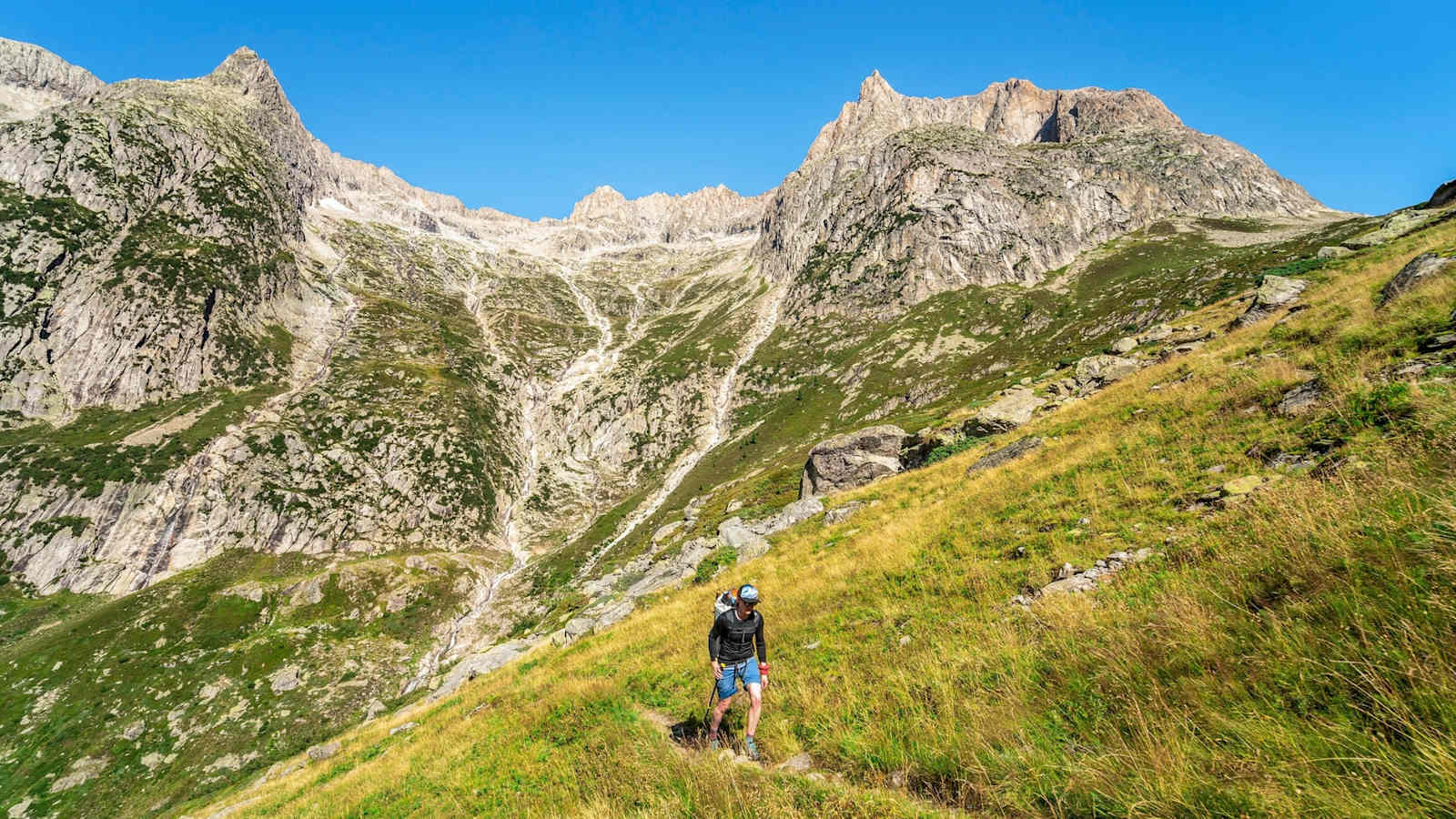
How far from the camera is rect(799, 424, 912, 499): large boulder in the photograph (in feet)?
116

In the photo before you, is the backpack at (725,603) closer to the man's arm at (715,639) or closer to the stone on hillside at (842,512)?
the man's arm at (715,639)

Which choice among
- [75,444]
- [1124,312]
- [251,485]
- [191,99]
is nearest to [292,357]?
[75,444]

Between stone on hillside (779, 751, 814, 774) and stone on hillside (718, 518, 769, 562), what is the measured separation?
17208 millimetres

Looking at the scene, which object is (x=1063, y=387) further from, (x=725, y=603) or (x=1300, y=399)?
(x=725, y=603)

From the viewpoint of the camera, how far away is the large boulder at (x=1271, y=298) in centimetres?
2395

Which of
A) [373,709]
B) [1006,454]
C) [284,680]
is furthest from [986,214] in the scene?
[284,680]

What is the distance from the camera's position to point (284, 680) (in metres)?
57.5

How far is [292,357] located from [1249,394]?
165 metres

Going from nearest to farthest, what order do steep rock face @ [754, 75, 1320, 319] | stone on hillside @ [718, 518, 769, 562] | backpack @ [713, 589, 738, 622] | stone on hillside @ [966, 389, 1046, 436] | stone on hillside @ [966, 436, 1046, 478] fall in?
backpack @ [713, 589, 738, 622]
stone on hillside @ [966, 436, 1046, 478]
stone on hillside @ [718, 518, 769, 562]
stone on hillside @ [966, 389, 1046, 436]
steep rock face @ [754, 75, 1320, 319]

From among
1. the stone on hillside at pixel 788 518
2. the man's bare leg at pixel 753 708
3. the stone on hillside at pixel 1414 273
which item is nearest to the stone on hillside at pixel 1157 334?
the stone on hillside at pixel 1414 273

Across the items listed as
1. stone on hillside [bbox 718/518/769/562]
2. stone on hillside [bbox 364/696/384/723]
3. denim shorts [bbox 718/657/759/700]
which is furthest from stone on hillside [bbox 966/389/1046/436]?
stone on hillside [bbox 364/696/384/723]

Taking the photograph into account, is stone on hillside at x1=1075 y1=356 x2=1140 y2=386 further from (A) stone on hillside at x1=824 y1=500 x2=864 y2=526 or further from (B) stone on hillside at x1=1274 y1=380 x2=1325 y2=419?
(B) stone on hillside at x1=1274 y1=380 x2=1325 y2=419

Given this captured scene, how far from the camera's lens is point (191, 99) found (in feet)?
604

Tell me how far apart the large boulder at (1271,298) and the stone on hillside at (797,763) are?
30.1m
